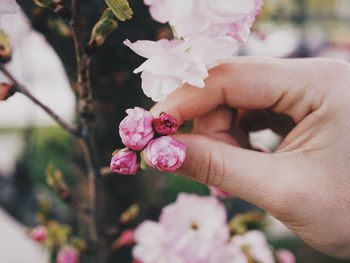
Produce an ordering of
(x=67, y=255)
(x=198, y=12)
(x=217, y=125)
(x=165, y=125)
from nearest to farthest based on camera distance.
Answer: (x=198, y=12)
(x=165, y=125)
(x=217, y=125)
(x=67, y=255)

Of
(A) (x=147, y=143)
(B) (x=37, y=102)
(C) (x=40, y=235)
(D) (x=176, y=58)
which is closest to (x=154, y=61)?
(D) (x=176, y=58)

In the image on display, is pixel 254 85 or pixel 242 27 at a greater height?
pixel 242 27

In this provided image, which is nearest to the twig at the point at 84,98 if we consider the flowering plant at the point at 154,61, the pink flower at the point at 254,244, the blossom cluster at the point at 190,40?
the flowering plant at the point at 154,61

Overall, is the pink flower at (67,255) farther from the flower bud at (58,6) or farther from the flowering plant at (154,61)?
the flower bud at (58,6)

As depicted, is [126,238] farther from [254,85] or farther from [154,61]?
[154,61]

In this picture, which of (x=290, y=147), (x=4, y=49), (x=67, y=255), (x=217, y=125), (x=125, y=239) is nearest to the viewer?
(x=4, y=49)

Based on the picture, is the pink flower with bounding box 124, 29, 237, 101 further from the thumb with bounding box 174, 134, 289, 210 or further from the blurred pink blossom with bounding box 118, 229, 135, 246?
the blurred pink blossom with bounding box 118, 229, 135, 246
